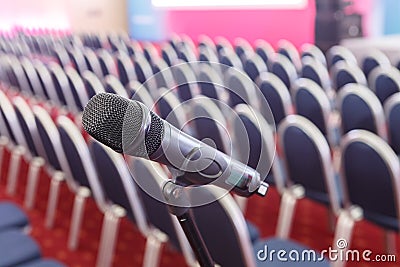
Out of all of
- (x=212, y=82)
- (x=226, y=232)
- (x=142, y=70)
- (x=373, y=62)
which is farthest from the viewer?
(x=142, y=70)

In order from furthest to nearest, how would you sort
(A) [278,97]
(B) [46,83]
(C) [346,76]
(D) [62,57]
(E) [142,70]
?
(D) [62,57] < (E) [142,70] < (B) [46,83] < (C) [346,76] < (A) [278,97]

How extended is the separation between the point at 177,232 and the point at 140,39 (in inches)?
522

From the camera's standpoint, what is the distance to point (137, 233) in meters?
3.29

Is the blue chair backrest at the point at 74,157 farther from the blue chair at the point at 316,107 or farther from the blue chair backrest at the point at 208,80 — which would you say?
the blue chair at the point at 316,107

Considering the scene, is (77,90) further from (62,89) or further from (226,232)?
(226,232)

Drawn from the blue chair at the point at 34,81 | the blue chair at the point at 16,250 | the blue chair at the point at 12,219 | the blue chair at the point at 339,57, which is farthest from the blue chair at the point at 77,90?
the blue chair at the point at 339,57

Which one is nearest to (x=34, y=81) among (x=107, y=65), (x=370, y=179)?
(x=107, y=65)

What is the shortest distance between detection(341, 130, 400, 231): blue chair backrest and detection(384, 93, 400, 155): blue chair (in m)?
0.93

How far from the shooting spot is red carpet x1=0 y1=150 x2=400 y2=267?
2953mm

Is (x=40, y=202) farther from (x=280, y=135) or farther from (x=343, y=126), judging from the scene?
(x=343, y=126)

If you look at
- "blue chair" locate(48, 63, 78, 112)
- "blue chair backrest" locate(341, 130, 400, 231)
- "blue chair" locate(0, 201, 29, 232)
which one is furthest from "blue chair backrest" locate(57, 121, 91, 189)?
"blue chair" locate(48, 63, 78, 112)

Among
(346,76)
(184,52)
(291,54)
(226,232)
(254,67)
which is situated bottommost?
(184,52)

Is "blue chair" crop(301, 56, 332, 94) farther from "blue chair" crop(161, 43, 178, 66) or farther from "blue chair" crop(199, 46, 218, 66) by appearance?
"blue chair" crop(161, 43, 178, 66)

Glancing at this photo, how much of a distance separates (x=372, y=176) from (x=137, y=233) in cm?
173
